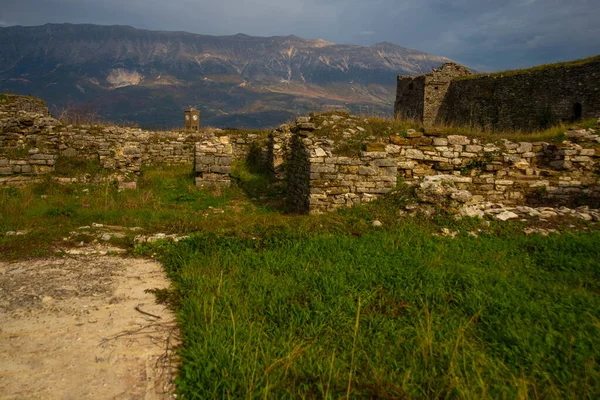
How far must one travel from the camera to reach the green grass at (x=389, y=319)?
8.88ft

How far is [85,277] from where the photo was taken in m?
4.86

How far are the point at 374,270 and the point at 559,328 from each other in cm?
208

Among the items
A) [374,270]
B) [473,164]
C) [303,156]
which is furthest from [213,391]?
[473,164]

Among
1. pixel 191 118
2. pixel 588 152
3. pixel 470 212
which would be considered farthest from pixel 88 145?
pixel 588 152

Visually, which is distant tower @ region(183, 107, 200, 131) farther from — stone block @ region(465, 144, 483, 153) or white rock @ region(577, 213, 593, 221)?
white rock @ region(577, 213, 593, 221)

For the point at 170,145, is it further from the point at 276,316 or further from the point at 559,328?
the point at 559,328

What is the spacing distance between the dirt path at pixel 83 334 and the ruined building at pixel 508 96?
996 cm

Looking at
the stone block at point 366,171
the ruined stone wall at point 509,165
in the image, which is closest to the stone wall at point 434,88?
the ruined stone wall at point 509,165

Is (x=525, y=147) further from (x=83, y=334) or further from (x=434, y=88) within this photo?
(x=434, y=88)

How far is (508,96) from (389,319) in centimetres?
2008

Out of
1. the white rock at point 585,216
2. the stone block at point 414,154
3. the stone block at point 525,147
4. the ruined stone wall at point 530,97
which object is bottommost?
the white rock at point 585,216

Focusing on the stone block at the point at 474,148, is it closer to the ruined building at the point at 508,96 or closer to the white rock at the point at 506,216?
the white rock at the point at 506,216

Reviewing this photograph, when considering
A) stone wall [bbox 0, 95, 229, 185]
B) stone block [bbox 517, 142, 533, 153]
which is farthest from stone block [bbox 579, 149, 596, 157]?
stone wall [bbox 0, 95, 229, 185]

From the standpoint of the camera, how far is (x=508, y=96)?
756 inches
